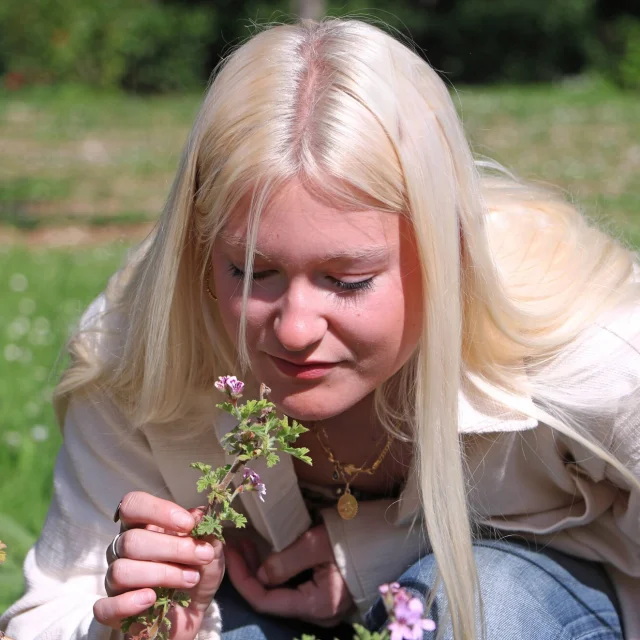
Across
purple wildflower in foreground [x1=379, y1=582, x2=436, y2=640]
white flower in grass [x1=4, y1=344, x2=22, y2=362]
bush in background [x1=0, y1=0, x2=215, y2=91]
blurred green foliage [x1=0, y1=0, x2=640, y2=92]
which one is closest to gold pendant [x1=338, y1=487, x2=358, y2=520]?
purple wildflower in foreground [x1=379, y1=582, x2=436, y2=640]

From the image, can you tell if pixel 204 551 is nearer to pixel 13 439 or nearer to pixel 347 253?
pixel 347 253

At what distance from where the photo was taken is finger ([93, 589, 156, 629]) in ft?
4.84

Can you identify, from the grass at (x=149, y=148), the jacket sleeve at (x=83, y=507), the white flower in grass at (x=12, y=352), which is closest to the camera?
the jacket sleeve at (x=83, y=507)

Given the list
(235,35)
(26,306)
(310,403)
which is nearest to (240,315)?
(310,403)

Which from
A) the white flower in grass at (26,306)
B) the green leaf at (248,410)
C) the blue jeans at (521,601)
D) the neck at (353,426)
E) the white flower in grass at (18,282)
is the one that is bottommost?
the white flower in grass at (18,282)

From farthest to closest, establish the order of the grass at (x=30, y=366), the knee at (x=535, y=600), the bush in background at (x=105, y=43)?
the bush in background at (x=105, y=43)
the grass at (x=30, y=366)
the knee at (x=535, y=600)

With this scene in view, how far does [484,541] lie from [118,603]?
84 cm

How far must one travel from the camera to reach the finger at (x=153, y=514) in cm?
152

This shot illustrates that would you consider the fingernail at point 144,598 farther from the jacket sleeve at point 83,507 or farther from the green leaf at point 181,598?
the jacket sleeve at point 83,507

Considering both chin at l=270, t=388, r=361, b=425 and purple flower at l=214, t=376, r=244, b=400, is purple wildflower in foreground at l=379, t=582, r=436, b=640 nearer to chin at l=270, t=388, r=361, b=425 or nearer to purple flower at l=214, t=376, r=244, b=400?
purple flower at l=214, t=376, r=244, b=400

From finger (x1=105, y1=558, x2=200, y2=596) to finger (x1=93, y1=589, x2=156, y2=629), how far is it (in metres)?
0.02

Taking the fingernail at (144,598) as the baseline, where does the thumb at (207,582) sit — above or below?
below

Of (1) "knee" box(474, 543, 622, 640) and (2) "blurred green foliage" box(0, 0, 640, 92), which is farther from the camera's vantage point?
(2) "blurred green foliage" box(0, 0, 640, 92)

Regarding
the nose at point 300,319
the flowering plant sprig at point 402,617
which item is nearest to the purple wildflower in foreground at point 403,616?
the flowering plant sprig at point 402,617
